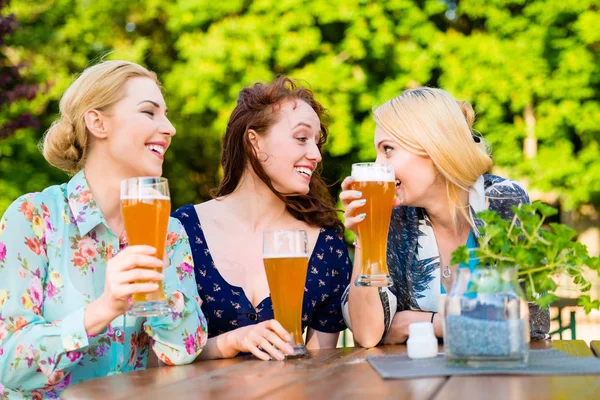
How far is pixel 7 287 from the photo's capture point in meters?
2.49

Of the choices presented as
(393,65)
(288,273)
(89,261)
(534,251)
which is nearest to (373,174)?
(288,273)

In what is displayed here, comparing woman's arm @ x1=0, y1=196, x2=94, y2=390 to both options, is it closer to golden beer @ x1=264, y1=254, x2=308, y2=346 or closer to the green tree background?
golden beer @ x1=264, y1=254, x2=308, y2=346

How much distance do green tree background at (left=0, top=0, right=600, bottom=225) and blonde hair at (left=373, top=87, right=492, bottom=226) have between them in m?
11.3

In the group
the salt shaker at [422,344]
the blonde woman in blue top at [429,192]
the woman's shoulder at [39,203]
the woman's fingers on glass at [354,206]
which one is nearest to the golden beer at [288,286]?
the woman's fingers on glass at [354,206]

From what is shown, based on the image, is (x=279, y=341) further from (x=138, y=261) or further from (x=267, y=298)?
(x=267, y=298)

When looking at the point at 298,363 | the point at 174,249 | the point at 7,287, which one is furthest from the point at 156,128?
the point at 298,363

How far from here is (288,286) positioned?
2.59 metres

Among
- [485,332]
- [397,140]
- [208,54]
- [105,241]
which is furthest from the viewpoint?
Answer: [208,54]

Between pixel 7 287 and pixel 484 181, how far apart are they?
6.22 feet

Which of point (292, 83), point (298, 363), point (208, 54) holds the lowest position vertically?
point (298, 363)

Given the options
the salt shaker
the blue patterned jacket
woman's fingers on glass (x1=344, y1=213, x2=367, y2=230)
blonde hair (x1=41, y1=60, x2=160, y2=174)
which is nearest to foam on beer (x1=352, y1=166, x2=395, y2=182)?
woman's fingers on glass (x1=344, y1=213, x2=367, y2=230)

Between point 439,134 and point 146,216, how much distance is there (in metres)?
1.42

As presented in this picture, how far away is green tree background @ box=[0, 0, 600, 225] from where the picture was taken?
583 inches

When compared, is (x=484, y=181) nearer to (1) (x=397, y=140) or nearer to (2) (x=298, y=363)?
(1) (x=397, y=140)
